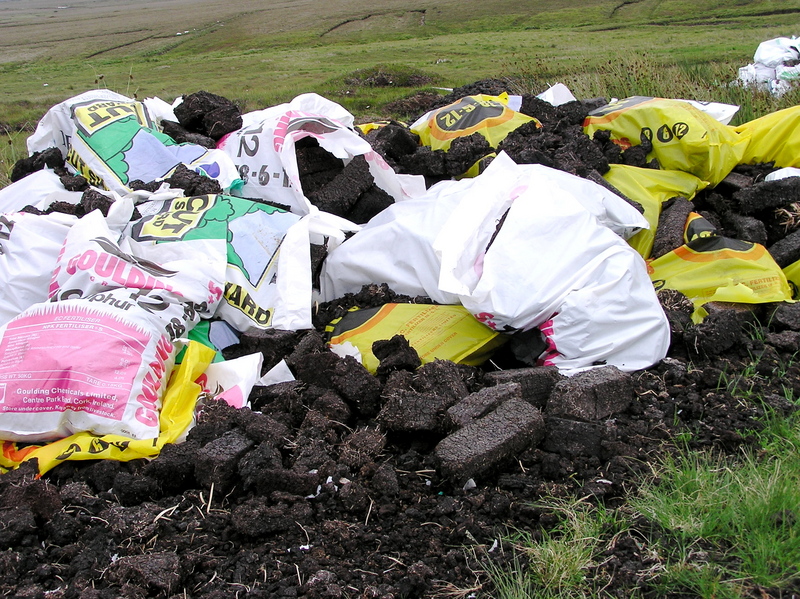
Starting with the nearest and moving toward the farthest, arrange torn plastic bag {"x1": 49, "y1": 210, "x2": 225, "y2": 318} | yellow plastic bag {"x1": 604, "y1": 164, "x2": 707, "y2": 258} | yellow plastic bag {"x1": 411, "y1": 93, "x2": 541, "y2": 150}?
1. torn plastic bag {"x1": 49, "y1": 210, "x2": 225, "y2": 318}
2. yellow plastic bag {"x1": 604, "y1": 164, "x2": 707, "y2": 258}
3. yellow plastic bag {"x1": 411, "y1": 93, "x2": 541, "y2": 150}

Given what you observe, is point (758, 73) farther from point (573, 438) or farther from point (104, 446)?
point (104, 446)

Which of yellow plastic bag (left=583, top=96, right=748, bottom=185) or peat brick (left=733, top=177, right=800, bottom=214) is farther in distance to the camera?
yellow plastic bag (left=583, top=96, right=748, bottom=185)

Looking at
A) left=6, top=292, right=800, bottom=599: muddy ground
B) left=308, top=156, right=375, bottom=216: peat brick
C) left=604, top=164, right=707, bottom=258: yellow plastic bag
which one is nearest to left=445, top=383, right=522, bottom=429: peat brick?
left=6, top=292, right=800, bottom=599: muddy ground

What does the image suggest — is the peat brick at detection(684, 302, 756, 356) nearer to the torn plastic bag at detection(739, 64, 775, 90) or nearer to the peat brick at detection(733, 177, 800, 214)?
the peat brick at detection(733, 177, 800, 214)

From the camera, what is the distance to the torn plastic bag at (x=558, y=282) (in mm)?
2539

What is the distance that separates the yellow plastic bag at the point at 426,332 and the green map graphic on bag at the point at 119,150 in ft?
4.63

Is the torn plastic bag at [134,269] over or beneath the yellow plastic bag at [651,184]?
over

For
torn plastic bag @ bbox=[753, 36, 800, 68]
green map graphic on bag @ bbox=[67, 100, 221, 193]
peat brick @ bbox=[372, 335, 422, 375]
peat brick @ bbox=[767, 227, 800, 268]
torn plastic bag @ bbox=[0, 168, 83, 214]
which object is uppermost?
green map graphic on bag @ bbox=[67, 100, 221, 193]

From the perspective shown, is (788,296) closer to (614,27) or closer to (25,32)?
(614,27)

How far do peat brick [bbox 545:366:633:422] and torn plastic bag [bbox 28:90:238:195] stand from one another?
2.24 meters

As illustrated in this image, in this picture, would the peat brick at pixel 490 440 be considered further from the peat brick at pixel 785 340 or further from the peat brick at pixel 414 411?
the peat brick at pixel 785 340

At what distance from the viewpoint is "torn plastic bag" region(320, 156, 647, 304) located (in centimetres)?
298

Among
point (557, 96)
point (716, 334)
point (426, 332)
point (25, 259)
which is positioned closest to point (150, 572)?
point (426, 332)

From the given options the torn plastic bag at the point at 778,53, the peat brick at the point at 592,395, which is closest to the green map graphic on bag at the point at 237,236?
the peat brick at the point at 592,395
